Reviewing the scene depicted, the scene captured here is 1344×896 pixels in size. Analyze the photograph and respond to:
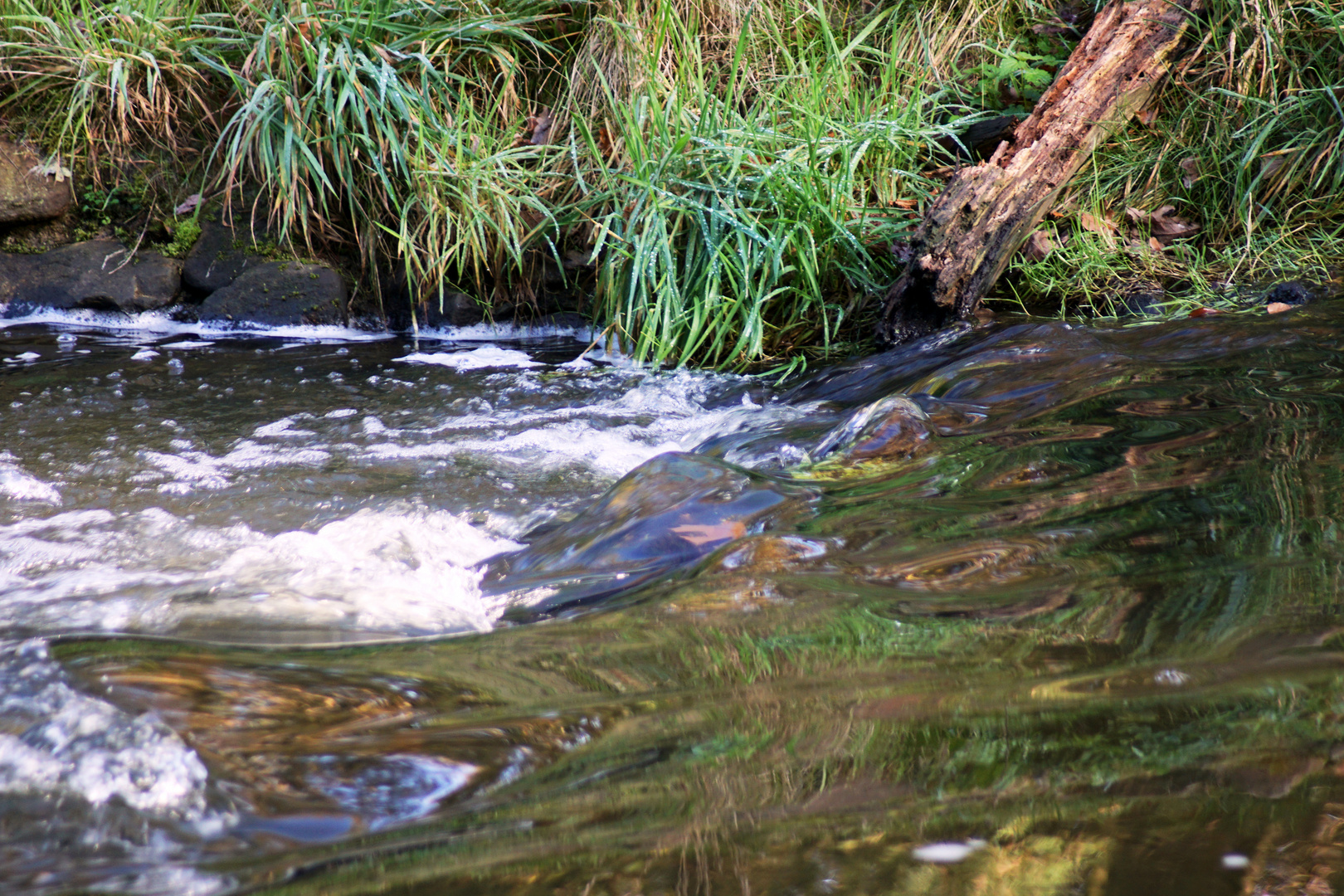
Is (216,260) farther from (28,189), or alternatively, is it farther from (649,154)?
(649,154)

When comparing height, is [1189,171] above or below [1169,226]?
above

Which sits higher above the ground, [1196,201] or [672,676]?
[1196,201]

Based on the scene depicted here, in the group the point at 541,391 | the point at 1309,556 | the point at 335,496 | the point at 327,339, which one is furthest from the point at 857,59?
the point at 1309,556

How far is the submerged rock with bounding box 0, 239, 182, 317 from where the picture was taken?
178 inches

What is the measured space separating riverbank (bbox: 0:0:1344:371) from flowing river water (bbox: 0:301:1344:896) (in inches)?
47.4

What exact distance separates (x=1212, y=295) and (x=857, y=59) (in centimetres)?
192

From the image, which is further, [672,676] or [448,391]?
[448,391]

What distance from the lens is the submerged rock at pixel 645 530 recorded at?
1.62 metres

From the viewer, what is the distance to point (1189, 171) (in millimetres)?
3920

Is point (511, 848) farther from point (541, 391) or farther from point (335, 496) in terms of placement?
→ point (541, 391)

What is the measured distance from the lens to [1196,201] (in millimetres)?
3939

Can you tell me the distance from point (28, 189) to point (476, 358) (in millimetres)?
2670

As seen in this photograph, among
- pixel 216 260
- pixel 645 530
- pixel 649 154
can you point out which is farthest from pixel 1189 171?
pixel 216 260

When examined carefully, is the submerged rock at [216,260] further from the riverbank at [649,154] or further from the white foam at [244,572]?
the white foam at [244,572]
